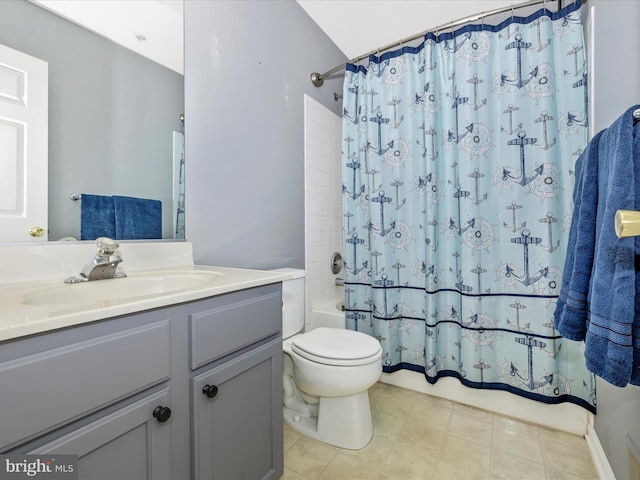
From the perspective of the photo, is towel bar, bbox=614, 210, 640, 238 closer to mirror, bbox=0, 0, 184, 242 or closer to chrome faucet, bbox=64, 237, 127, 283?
chrome faucet, bbox=64, 237, 127, 283

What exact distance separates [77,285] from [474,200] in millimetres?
1676

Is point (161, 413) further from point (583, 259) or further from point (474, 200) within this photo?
point (474, 200)

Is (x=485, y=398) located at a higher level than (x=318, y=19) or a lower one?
lower

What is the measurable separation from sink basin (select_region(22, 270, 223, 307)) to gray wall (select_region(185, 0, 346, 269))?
0.28 meters

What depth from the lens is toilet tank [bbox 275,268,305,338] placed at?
1.51m

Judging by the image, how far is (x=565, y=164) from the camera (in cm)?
140

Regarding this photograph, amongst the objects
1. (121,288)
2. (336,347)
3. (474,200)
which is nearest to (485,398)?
(336,347)

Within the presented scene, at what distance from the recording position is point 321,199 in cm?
214

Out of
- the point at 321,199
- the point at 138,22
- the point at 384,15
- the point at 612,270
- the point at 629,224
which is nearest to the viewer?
the point at 629,224

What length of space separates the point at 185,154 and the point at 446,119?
1316 mm

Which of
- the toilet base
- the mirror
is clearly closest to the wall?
the toilet base

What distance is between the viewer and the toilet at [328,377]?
1.28 meters

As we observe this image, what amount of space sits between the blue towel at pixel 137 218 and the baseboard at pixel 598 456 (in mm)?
1922

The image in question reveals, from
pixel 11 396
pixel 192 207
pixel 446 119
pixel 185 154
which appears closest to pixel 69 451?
pixel 11 396
